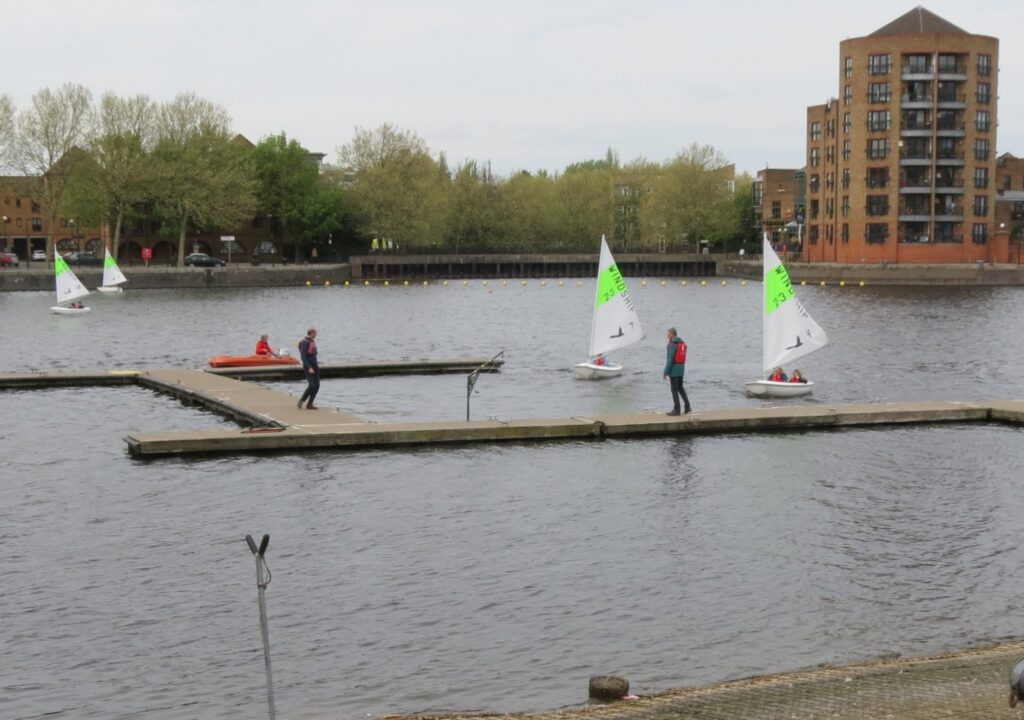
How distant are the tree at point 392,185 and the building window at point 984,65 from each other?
239 ft

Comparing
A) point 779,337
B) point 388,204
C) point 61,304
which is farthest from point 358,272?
point 779,337

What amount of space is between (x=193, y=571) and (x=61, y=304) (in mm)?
98913

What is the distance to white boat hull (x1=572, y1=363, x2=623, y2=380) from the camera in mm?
56844

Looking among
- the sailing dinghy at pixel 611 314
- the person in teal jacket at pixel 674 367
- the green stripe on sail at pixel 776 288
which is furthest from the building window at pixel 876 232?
the person in teal jacket at pixel 674 367

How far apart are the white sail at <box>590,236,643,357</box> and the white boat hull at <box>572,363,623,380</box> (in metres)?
2.21

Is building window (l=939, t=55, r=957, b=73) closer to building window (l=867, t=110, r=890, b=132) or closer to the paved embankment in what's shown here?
building window (l=867, t=110, r=890, b=132)

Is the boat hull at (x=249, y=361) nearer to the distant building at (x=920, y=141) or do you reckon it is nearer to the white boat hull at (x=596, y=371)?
the white boat hull at (x=596, y=371)

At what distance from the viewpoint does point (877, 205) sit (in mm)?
165750

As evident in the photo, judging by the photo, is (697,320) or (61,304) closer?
(697,320)

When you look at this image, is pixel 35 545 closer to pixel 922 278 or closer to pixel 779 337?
pixel 779 337

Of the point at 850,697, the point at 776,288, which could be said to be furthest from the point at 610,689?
the point at 776,288

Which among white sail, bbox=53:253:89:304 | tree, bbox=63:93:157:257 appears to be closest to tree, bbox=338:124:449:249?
tree, bbox=63:93:157:257

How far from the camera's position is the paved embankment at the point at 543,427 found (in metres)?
35.8

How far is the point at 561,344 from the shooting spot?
268ft
